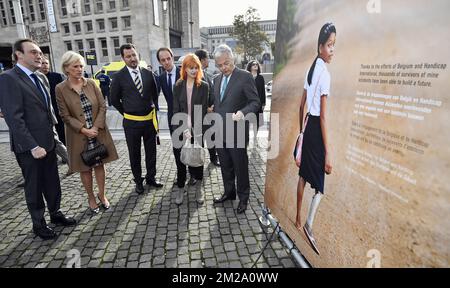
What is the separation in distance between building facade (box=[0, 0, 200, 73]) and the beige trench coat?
36580mm

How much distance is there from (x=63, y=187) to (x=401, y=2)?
509 centimetres

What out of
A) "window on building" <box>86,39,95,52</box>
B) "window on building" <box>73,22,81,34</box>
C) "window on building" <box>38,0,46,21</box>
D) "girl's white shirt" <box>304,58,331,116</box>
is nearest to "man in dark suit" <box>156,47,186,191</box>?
"girl's white shirt" <box>304,58,331,116</box>

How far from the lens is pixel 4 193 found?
4.37 m

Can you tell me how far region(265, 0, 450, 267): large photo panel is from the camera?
48.6 inches

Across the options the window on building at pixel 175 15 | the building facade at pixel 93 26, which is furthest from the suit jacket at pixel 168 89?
the window on building at pixel 175 15

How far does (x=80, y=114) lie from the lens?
338 centimetres

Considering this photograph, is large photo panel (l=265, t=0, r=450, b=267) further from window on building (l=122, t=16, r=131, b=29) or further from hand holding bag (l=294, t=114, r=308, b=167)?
window on building (l=122, t=16, r=131, b=29)

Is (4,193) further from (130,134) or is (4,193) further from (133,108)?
(133,108)

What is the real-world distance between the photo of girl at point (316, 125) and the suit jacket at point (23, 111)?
2.72 m

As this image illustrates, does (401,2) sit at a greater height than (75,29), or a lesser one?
lesser

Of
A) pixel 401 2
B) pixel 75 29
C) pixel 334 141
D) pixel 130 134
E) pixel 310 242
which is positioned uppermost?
pixel 75 29
